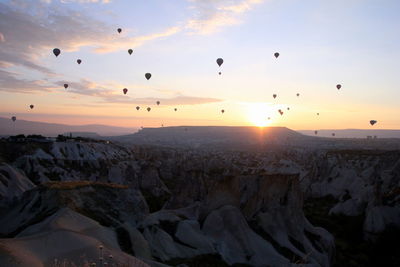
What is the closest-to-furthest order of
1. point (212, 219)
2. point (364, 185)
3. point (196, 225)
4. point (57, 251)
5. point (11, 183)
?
point (57, 251) < point (196, 225) < point (212, 219) < point (11, 183) < point (364, 185)

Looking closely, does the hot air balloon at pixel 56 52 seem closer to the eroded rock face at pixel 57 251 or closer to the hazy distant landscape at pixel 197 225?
the hazy distant landscape at pixel 197 225

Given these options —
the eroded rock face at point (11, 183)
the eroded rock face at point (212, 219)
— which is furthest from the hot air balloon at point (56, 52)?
the eroded rock face at point (212, 219)

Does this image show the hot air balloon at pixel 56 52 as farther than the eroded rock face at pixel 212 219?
Yes

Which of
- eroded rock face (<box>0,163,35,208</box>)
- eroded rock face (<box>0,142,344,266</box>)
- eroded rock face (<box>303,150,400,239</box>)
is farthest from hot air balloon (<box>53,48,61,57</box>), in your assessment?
eroded rock face (<box>303,150,400,239</box>)

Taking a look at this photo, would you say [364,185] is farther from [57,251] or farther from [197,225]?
[57,251]

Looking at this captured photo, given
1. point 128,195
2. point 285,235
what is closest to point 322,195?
point 285,235

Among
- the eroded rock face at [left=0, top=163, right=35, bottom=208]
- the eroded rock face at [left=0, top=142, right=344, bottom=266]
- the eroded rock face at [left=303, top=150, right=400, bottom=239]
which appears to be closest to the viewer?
the eroded rock face at [left=0, top=142, right=344, bottom=266]

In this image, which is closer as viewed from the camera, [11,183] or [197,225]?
[197,225]

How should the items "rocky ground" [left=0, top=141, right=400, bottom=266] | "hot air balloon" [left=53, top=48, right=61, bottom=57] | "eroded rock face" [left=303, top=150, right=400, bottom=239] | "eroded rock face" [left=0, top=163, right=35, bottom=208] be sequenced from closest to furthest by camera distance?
"rocky ground" [left=0, top=141, right=400, bottom=266] < "eroded rock face" [left=303, top=150, right=400, bottom=239] < "eroded rock face" [left=0, top=163, right=35, bottom=208] < "hot air balloon" [left=53, top=48, right=61, bottom=57]

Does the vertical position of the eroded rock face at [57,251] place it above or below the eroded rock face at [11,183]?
above

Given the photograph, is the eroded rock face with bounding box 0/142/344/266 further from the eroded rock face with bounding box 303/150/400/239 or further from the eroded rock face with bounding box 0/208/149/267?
the eroded rock face with bounding box 303/150/400/239

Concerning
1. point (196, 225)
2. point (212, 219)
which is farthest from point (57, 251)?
point (212, 219)

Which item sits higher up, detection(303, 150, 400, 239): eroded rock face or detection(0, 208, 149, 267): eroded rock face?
detection(0, 208, 149, 267): eroded rock face
